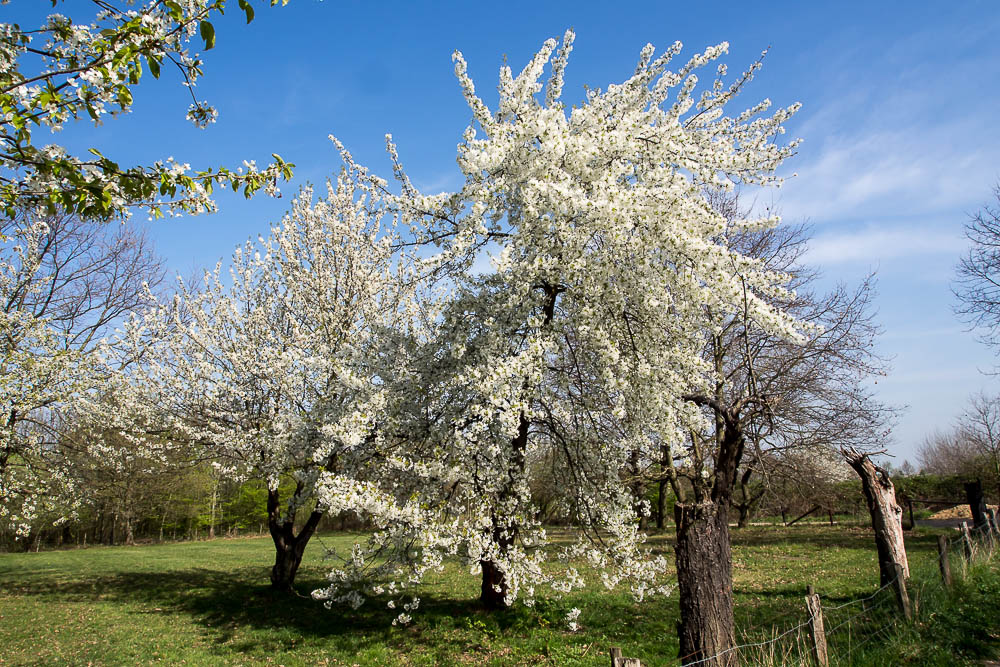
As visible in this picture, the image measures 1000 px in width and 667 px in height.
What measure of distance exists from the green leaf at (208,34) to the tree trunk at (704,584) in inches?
242

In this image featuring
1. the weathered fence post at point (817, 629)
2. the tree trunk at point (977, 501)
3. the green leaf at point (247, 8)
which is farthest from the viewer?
the tree trunk at point (977, 501)

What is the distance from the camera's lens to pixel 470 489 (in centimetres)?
734

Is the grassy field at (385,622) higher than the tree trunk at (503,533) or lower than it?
lower

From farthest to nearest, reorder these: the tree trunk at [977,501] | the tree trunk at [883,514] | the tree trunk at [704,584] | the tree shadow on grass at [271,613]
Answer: the tree trunk at [977,501], the tree shadow on grass at [271,613], the tree trunk at [883,514], the tree trunk at [704,584]

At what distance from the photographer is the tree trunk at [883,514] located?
27.0 ft

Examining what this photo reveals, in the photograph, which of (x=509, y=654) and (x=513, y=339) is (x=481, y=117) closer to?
(x=513, y=339)

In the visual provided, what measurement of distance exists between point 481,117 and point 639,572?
22.2 ft

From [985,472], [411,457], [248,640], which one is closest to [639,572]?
[411,457]

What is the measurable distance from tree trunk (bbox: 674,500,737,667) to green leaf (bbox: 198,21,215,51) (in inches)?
242

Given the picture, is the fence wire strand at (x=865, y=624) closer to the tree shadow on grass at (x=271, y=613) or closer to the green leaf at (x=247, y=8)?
the tree shadow on grass at (x=271, y=613)

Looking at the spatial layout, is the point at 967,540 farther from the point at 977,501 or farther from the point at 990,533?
the point at 977,501

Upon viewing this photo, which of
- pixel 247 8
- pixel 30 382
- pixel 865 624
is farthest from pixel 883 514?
pixel 30 382

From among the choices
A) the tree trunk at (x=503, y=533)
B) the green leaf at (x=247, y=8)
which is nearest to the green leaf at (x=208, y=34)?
the green leaf at (x=247, y=8)

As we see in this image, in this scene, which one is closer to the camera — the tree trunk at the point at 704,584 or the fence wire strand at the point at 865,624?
the fence wire strand at the point at 865,624
